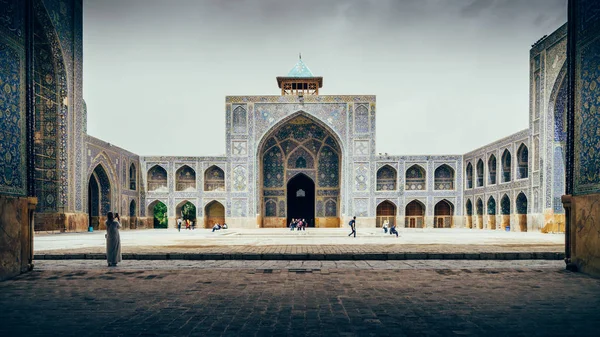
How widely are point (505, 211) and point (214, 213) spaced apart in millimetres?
16377

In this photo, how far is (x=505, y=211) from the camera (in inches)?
987

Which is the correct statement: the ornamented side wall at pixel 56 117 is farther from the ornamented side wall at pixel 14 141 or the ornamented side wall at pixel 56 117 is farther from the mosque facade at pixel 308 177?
the ornamented side wall at pixel 14 141

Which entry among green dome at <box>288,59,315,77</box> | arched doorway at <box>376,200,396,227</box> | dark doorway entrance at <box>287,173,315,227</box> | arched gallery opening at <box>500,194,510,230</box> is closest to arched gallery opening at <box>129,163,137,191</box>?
dark doorway entrance at <box>287,173,315,227</box>

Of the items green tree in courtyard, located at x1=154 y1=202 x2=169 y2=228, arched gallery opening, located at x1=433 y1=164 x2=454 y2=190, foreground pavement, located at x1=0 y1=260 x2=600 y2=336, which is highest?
arched gallery opening, located at x1=433 y1=164 x2=454 y2=190

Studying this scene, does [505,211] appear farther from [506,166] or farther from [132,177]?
[132,177]

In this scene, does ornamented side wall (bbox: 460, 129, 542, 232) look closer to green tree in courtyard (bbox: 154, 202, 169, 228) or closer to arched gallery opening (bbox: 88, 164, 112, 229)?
green tree in courtyard (bbox: 154, 202, 169, 228)

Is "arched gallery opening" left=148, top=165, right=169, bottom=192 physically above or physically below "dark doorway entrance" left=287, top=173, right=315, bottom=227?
above

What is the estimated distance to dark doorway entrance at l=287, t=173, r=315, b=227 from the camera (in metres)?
32.1

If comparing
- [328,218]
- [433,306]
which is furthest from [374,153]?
[433,306]

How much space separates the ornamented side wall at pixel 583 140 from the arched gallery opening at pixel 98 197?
2214cm

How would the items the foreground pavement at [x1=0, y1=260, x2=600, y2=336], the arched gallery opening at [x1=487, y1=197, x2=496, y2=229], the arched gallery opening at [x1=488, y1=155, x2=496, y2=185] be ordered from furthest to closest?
the arched gallery opening at [x1=488, y1=155, x2=496, y2=185] → the arched gallery opening at [x1=487, y1=197, x2=496, y2=229] → the foreground pavement at [x1=0, y1=260, x2=600, y2=336]

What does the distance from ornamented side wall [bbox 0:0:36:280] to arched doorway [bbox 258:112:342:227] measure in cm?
2364

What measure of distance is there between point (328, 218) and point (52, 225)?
52.1ft

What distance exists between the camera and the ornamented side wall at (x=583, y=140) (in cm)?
599
